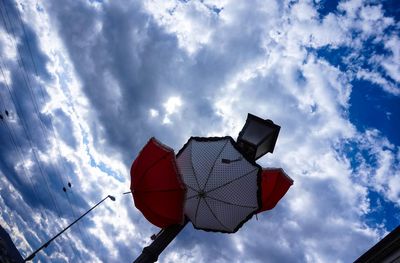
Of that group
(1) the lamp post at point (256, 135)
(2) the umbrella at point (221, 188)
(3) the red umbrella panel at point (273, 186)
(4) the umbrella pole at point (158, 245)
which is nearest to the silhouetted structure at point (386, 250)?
(3) the red umbrella panel at point (273, 186)

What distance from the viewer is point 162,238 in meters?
3.05

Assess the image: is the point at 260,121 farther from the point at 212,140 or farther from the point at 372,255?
the point at 372,255

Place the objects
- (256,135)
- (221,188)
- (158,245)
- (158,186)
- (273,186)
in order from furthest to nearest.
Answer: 1. (273,186)
2. (256,135)
3. (221,188)
4. (158,186)
5. (158,245)

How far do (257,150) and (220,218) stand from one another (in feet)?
3.92

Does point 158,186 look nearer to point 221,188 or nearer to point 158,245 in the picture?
point 158,245

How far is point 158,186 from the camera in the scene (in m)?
3.28

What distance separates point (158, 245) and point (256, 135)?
2.23 meters

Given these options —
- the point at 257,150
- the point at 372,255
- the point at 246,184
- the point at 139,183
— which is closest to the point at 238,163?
the point at 246,184

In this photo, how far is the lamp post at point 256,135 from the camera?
4141 mm

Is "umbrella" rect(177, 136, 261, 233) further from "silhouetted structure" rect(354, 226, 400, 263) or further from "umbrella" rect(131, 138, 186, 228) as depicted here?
"silhouetted structure" rect(354, 226, 400, 263)

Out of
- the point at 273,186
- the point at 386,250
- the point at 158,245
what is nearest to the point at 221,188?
the point at 273,186

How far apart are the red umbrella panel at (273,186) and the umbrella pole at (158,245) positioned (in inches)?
68.7

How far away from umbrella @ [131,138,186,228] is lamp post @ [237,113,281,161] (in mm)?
1334

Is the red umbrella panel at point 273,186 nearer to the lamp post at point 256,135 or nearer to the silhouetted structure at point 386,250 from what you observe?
the lamp post at point 256,135
